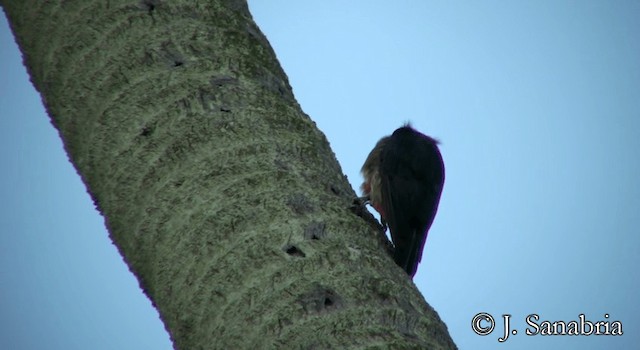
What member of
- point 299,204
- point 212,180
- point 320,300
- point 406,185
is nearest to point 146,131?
point 212,180

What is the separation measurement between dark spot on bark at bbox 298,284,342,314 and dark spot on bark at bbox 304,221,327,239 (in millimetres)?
205

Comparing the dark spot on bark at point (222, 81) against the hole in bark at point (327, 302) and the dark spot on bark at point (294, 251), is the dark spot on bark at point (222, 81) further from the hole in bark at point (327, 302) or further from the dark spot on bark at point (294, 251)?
the hole in bark at point (327, 302)

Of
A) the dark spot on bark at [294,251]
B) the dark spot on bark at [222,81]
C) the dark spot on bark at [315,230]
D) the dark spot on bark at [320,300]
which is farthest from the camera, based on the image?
the dark spot on bark at [222,81]

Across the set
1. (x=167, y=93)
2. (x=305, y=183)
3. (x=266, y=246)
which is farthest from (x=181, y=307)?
(x=167, y=93)

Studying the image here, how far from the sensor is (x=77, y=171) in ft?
7.78

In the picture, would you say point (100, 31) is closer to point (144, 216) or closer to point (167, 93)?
point (167, 93)

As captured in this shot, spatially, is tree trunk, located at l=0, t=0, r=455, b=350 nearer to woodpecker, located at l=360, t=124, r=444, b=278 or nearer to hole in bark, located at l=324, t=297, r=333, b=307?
hole in bark, located at l=324, t=297, r=333, b=307

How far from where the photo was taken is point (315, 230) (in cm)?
205

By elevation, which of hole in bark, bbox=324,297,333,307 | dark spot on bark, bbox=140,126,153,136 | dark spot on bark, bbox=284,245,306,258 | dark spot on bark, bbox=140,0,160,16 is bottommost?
hole in bark, bbox=324,297,333,307

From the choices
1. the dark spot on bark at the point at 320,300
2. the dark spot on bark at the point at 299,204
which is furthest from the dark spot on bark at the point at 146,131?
the dark spot on bark at the point at 320,300

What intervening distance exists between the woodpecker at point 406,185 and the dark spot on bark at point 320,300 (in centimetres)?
256

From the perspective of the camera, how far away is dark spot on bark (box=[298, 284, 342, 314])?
1771mm
